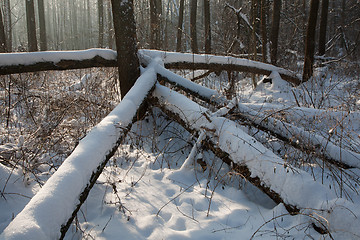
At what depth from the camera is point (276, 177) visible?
5.46 ft

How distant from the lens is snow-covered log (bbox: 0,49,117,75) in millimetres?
2773

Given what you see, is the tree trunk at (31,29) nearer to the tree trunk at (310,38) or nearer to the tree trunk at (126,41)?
the tree trunk at (126,41)

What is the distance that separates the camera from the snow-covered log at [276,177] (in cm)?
135

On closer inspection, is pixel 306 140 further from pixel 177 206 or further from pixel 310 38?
pixel 310 38

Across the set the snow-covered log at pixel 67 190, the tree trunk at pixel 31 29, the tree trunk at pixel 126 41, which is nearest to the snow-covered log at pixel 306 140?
the snow-covered log at pixel 67 190

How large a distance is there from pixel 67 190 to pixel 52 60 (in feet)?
7.53

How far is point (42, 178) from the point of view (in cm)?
204

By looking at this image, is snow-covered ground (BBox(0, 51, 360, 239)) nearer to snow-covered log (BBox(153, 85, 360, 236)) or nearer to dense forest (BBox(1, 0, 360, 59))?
snow-covered log (BBox(153, 85, 360, 236))

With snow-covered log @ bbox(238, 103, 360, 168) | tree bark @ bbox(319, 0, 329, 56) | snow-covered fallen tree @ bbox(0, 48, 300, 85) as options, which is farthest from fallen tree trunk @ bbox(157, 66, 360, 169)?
tree bark @ bbox(319, 0, 329, 56)

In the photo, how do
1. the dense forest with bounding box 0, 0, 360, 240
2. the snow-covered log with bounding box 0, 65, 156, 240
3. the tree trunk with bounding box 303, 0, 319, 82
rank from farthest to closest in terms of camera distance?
the tree trunk with bounding box 303, 0, 319, 82
the dense forest with bounding box 0, 0, 360, 240
the snow-covered log with bounding box 0, 65, 156, 240

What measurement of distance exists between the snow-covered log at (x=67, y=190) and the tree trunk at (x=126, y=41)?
1264mm

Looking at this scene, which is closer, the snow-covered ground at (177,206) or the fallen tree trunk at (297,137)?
the snow-covered ground at (177,206)

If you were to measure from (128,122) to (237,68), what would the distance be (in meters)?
3.04

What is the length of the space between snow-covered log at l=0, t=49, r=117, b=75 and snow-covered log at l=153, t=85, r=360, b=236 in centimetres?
149
